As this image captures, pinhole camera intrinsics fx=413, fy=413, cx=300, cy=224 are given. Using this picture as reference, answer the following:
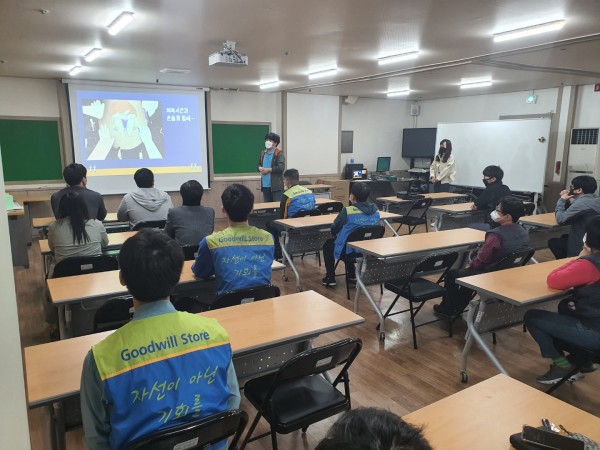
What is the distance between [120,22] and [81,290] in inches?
106

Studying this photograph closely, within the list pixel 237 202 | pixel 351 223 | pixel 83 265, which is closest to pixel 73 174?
pixel 83 265

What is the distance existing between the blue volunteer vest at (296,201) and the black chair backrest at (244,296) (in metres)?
2.90

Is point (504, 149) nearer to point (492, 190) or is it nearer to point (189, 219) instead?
point (492, 190)

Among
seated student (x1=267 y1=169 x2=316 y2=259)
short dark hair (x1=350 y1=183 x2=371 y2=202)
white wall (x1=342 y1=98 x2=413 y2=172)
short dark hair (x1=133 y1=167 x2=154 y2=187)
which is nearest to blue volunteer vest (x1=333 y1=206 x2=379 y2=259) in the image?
short dark hair (x1=350 y1=183 x2=371 y2=202)

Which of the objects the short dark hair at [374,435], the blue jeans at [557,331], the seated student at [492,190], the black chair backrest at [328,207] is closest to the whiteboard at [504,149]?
the seated student at [492,190]

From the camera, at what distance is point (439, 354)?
337 centimetres

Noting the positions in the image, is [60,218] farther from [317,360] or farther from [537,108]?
[537,108]

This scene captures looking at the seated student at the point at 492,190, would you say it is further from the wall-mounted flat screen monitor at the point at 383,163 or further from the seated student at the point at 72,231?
the wall-mounted flat screen monitor at the point at 383,163

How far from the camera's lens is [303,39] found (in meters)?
4.71

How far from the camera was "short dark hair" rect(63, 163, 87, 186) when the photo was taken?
13.2ft

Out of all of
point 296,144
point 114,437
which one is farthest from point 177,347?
point 296,144

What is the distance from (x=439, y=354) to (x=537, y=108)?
7.75 meters

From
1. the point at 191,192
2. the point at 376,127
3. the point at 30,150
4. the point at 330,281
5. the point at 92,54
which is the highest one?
the point at 92,54

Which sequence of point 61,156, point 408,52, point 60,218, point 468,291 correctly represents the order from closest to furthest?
point 60,218
point 468,291
point 408,52
point 61,156
